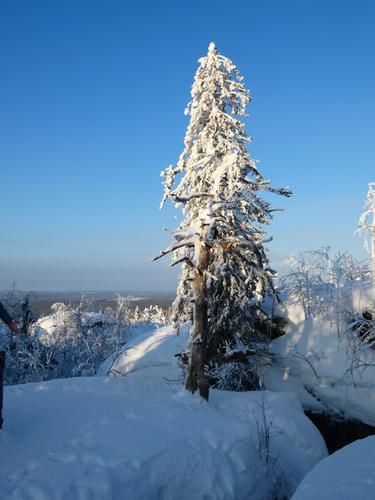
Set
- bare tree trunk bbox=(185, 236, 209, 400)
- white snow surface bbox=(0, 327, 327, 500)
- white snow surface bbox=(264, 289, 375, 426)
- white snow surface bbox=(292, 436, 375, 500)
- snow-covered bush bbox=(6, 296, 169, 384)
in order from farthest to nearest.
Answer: snow-covered bush bbox=(6, 296, 169, 384) < white snow surface bbox=(264, 289, 375, 426) < bare tree trunk bbox=(185, 236, 209, 400) < white snow surface bbox=(0, 327, 327, 500) < white snow surface bbox=(292, 436, 375, 500)

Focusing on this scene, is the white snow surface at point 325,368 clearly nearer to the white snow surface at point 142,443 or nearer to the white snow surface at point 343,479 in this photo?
the white snow surface at point 142,443

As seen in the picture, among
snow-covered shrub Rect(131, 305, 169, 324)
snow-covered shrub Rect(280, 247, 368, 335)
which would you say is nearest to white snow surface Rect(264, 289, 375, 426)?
snow-covered shrub Rect(280, 247, 368, 335)

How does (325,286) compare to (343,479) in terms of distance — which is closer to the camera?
(343,479)

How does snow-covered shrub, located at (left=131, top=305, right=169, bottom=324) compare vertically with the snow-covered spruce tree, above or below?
below

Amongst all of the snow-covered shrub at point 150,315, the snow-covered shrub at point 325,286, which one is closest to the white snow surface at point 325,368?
the snow-covered shrub at point 325,286

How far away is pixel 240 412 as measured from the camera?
37.2 ft

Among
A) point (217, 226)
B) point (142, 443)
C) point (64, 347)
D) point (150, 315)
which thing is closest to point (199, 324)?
point (217, 226)

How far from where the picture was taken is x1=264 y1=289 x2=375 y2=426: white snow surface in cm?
1508

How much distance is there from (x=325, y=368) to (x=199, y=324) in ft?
21.4

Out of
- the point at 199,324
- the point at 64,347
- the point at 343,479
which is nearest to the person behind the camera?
the point at 343,479

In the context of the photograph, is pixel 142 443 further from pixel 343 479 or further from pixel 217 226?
pixel 217 226

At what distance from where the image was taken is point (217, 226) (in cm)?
1218

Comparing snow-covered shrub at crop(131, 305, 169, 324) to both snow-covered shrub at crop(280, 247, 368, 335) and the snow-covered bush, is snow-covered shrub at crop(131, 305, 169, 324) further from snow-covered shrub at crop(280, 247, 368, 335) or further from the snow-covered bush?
snow-covered shrub at crop(280, 247, 368, 335)

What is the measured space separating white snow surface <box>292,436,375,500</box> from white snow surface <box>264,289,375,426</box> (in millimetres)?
8097
